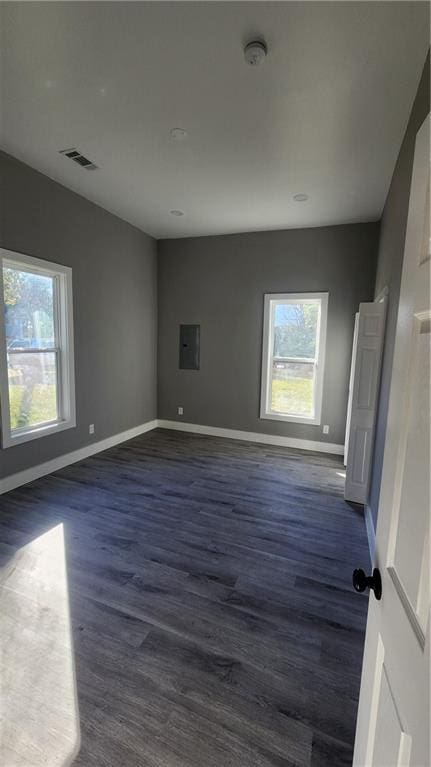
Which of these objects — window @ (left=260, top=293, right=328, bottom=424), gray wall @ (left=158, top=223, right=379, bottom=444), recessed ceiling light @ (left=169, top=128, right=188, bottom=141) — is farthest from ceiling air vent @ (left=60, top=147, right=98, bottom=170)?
window @ (left=260, top=293, right=328, bottom=424)

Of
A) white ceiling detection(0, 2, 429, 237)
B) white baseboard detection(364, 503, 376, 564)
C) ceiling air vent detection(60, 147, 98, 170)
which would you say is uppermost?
ceiling air vent detection(60, 147, 98, 170)

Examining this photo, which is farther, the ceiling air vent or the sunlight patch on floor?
the ceiling air vent

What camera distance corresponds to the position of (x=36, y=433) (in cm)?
334

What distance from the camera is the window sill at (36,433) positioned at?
3.04 metres

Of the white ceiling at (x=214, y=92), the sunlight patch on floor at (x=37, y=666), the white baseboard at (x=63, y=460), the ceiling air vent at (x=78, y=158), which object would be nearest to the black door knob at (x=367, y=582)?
the sunlight patch on floor at (x=37, y=666)

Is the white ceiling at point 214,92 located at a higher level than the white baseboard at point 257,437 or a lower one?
higher

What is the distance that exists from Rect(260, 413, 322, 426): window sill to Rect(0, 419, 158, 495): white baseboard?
197cm

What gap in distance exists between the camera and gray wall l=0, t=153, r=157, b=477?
3.06 meters

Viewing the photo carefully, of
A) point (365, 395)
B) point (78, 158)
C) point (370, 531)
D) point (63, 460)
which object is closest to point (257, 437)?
point (365, 395)

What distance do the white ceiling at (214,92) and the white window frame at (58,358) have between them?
87 cm

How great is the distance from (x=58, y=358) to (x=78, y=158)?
194 centimetres

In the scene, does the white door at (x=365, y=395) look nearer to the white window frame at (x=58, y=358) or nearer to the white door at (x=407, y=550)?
the white door at (x=407, y=550)

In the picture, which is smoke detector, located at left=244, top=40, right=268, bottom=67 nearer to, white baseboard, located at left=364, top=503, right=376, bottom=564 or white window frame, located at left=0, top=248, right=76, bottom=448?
white window frame, located at left=0, top=248, right=76, bottom=448

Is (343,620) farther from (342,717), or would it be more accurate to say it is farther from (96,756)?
(96,756)
